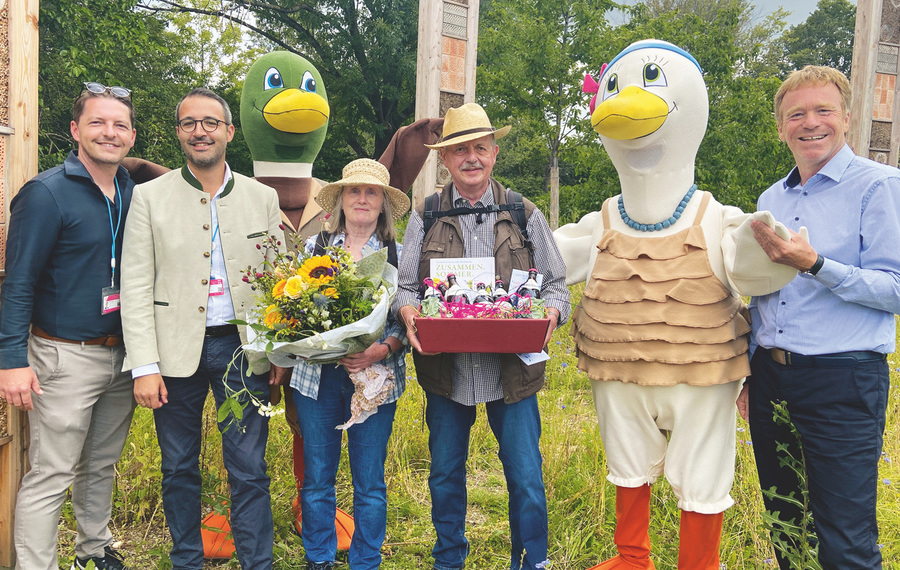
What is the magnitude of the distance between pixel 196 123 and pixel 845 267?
256cm

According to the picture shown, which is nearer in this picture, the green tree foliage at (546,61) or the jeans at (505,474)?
the jeans at (505,474)

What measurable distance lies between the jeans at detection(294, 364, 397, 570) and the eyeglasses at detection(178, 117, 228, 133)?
3.72ft

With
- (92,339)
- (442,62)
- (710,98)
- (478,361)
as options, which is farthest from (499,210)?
(710,98)

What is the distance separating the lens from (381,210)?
9.78 feet

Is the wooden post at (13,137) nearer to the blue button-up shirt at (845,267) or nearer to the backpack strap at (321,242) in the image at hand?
the backpack strap at (321,242)

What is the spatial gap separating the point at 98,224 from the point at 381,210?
120 centimetres

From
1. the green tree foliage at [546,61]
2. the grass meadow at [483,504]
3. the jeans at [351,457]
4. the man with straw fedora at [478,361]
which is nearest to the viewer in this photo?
the man with straw fedora at [478,361]

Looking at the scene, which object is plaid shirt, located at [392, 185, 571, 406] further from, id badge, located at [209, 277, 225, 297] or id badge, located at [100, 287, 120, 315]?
id badge, located at [100, 287, 120, 315]

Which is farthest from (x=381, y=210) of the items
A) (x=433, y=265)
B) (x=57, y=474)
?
(x=57, y=474)

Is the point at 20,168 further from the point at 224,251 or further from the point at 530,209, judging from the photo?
the point at 530,209

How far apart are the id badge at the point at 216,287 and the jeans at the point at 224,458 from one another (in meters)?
0.19

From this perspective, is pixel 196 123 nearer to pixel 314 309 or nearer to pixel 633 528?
pixel 314 309

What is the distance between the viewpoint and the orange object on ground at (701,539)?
2.59 metres

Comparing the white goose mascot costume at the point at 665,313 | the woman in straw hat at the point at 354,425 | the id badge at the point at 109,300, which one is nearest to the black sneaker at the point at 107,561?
the woman in straw hat at the point at 354,425
